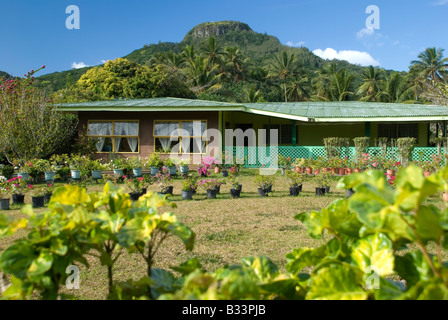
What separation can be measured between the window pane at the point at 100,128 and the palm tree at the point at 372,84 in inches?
1225

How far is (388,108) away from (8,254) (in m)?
19.1

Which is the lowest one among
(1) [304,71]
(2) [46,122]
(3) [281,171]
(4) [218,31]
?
(3) [281,171]

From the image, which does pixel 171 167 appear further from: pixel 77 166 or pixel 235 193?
pixel 235 193

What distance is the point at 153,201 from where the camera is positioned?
4.36 ft

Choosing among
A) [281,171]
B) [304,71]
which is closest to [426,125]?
[281,171]

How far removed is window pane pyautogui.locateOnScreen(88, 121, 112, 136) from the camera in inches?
683

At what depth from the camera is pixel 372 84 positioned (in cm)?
4178

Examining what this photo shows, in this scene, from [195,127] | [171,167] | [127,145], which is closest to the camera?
[171,167]

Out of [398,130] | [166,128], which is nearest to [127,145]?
[166,128]

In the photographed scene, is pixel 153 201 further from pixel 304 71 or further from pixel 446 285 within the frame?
pixel 304 71

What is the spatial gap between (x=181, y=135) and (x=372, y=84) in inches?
1295

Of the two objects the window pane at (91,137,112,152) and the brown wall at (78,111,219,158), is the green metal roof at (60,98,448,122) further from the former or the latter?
the window pane at (91,137,112,152)

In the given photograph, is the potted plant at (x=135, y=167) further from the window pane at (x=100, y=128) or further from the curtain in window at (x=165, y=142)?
the window pane at (x=100, y=128)

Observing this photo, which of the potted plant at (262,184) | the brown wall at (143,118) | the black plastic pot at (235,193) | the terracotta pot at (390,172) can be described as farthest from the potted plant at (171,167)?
the terracotta pot at (390,172)
